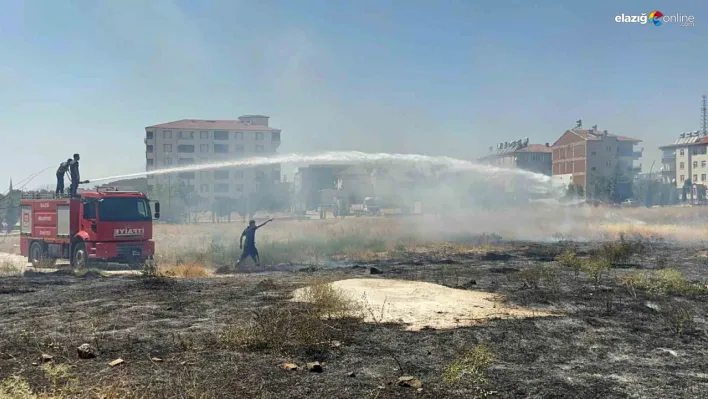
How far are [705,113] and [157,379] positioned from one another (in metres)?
126

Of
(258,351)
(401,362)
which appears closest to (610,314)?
(401,362)

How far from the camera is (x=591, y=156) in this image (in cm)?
8512

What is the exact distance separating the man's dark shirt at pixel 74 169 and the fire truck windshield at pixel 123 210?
5.51 feet

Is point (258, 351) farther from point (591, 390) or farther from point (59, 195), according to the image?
point (59, 195)

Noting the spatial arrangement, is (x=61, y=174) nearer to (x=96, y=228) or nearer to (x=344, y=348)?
(x=96, y=228)

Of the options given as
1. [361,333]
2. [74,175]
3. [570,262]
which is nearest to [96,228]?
[74,175]

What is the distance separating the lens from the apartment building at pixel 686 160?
89.9 metres

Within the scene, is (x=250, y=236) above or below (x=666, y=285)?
above

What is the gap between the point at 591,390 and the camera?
6.88 m

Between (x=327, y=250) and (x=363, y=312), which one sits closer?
(x=363, y=312)

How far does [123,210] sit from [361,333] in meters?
14.1

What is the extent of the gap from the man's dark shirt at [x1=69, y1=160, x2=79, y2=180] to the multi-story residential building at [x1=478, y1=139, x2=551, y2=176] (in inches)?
2726

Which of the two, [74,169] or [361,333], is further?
[74,169]

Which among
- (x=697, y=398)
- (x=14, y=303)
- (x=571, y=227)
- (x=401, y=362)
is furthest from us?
(x=571, y=227)
